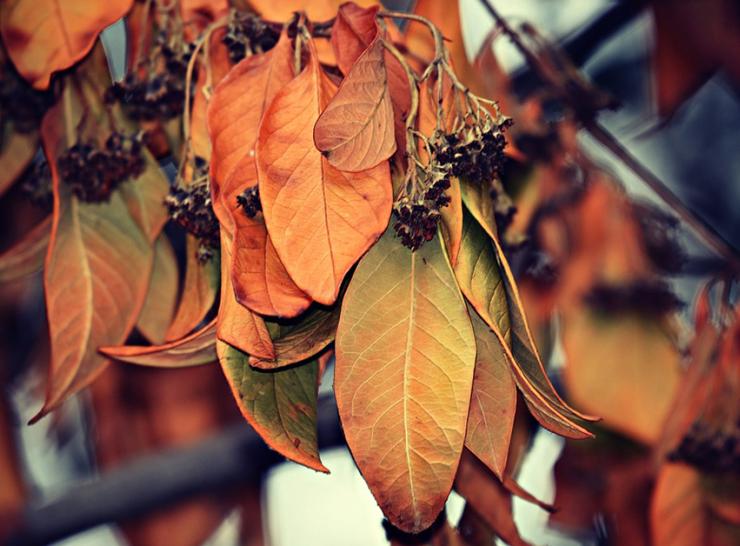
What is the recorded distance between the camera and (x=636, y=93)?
1273 mm

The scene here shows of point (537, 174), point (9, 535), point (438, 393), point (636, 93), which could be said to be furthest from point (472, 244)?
point (636, 93)

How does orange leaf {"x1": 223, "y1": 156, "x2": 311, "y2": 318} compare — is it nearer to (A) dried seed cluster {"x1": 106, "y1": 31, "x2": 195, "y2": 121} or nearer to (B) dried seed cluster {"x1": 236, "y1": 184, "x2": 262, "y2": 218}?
(B) dried seed cluster {"x1": 236, "y1": 184, "x2": 262, "y2": 218}

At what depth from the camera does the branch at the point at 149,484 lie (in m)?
0.77

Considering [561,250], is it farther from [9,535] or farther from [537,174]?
[9,535]

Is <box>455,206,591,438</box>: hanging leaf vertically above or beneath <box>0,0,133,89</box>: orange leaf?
beneath

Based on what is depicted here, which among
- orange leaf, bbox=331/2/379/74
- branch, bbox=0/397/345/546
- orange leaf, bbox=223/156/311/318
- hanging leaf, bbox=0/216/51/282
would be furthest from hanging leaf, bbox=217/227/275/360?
branch, bbox=0/397/345/546

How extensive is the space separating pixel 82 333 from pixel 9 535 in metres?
0.34

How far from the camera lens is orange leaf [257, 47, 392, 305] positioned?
1.29 feet

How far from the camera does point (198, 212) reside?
1.55ft

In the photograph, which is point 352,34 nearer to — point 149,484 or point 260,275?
point 260,275

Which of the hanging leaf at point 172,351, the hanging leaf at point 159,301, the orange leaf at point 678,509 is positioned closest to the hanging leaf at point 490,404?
the hanging leaf at point 172,351

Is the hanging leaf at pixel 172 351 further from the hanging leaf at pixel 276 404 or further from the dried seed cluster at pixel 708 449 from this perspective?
the dried seed cluster at pixel 708 449

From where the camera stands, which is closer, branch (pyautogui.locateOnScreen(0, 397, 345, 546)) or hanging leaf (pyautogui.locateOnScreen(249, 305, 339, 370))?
hanging leaf (pyautogui.locateOnScreen(249, 305, 339, 370))

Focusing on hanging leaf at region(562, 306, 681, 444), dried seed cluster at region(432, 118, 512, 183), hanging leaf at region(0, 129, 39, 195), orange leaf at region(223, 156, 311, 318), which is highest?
hanging leaf at region(0, 129, 39, 195)
